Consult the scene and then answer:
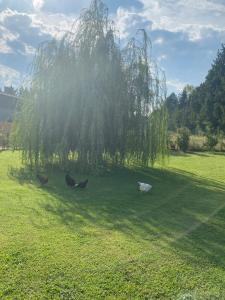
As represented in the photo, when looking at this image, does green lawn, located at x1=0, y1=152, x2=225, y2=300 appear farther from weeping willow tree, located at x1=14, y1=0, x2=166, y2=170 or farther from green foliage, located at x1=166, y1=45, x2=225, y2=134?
green foliage, located at x1=166, y1=45, x2=225, y2=134

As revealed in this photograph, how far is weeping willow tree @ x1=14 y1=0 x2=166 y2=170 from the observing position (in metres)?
11.0

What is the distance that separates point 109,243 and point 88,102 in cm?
656

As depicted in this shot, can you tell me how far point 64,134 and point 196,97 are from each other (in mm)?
36471

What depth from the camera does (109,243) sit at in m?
5.03

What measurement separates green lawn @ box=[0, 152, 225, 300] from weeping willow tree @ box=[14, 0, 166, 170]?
2.33 meters

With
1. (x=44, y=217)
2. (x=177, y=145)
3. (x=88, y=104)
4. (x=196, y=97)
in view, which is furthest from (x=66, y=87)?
(x=196, y=97)

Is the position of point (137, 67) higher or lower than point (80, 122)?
higher

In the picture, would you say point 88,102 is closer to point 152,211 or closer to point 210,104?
point 152,211

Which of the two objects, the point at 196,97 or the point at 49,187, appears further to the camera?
the point at 196,97

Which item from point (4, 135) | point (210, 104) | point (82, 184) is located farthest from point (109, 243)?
point (210, 104)

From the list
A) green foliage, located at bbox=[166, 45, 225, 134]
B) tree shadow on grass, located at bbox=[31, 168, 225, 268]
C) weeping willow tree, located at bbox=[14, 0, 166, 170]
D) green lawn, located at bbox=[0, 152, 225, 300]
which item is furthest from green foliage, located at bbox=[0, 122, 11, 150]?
green foliage, located at bbox=[166, 45, 225, 134]

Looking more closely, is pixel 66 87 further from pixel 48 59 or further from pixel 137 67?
pixel 137 67

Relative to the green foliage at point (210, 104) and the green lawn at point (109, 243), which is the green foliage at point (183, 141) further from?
the green lawn at point (109, 243)

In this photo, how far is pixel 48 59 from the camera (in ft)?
37.8
